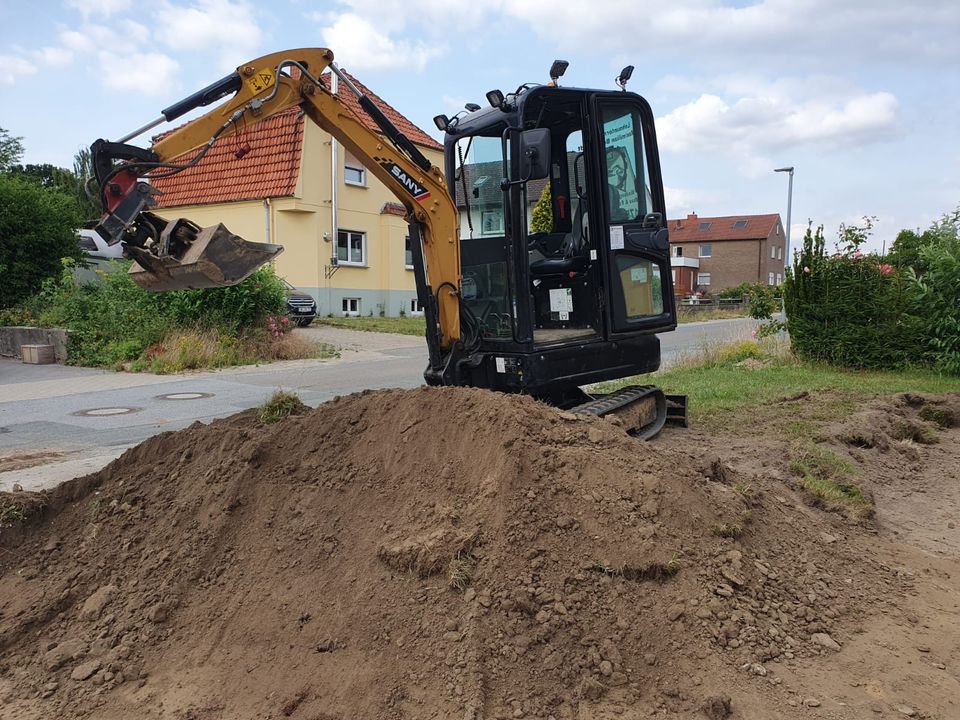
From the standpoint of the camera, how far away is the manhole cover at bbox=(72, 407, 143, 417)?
31.6ft

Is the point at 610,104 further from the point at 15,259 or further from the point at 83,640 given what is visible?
the point at 15,259

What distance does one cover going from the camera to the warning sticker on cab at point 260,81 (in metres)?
5.69

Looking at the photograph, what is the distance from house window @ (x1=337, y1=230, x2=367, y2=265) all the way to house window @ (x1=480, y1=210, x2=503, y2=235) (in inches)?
698

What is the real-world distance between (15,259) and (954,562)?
1820 centimetres

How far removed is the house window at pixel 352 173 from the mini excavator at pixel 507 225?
695 inches

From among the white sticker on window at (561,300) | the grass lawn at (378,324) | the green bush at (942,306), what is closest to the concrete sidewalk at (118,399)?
the white sticker on window at (561,300)

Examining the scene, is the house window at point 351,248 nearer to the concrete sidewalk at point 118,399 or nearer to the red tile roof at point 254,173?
the red tile roof at point 254,173

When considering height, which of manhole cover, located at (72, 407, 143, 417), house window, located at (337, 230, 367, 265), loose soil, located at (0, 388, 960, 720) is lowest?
loose soil, located at (0, 388, 960, 720)

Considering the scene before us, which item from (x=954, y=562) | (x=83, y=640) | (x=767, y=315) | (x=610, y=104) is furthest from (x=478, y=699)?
(x=767, y=315)

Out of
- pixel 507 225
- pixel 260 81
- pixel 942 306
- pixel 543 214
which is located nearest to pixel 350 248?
pixel 942 306

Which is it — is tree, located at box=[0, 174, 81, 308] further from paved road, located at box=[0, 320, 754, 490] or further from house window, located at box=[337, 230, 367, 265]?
house window, located at box=[337, 230, 367, 265]

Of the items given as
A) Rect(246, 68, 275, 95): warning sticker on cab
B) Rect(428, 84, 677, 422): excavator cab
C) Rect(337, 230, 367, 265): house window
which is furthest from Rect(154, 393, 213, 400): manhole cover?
Rect(337, 230, 367, 265): house window

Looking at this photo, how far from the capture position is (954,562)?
472 centimetres

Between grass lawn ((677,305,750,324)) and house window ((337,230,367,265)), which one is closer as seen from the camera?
house window ((337,230,367,265))
